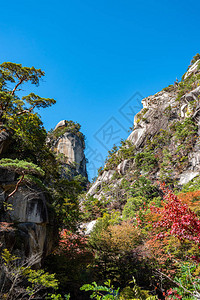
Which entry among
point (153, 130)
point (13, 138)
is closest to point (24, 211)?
point (13, 138)

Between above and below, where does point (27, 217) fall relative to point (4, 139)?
below

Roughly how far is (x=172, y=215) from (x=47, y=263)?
7.61 meters

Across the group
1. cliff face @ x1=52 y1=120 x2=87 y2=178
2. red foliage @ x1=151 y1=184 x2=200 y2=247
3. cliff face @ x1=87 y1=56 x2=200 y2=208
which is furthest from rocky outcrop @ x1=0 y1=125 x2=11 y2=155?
cliff face @ x1=52 y1=120 x2=87 y2=178

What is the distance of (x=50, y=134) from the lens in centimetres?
4038

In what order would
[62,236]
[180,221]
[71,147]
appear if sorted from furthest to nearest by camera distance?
[71,147], [62,236], [180,221]

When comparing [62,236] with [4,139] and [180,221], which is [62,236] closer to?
[4,139]

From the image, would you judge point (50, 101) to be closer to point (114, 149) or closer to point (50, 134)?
point (114, 149)

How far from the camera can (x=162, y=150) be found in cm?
2562

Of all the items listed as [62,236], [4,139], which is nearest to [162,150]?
[62,236]

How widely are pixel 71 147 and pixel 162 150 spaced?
65.9 feet

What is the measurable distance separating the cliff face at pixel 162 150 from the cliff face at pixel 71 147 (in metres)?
7.89

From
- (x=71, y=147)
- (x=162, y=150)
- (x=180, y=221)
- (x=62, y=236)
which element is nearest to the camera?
(x=180, y=221)

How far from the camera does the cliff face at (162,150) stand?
833 inches

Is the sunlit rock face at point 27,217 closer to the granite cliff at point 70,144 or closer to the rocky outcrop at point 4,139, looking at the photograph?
the rocky outcrop at point 4,139
